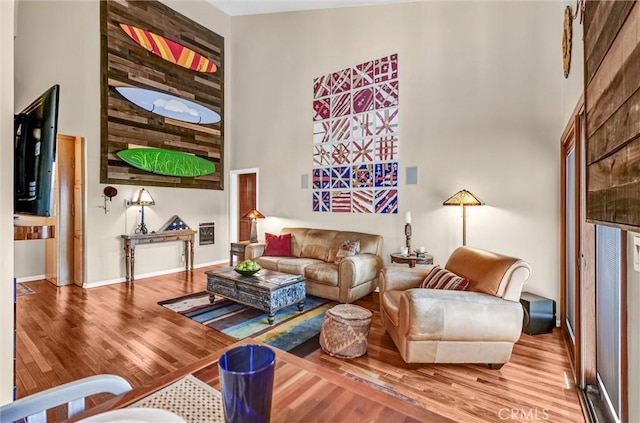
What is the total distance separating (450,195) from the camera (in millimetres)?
3883

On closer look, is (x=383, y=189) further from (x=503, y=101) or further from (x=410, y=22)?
(x=410, y=22)

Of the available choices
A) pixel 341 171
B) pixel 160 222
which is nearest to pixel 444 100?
pixel 341 171

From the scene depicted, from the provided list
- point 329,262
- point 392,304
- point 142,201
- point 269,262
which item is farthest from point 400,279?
point 142,201

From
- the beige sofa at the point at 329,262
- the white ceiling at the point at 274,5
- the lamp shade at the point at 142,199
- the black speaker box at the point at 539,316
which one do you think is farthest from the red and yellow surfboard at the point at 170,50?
the black speaker box at the point at 539,316

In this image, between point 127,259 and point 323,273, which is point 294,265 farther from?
point 127,259

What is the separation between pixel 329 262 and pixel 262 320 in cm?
145

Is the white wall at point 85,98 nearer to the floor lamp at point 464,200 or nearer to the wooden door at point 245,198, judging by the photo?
the wooden door at point 245,198

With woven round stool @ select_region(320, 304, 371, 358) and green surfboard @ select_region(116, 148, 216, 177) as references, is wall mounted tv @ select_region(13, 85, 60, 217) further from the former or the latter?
green surfboard @ select_region(116, 148, 216, 177)

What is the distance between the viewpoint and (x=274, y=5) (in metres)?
5.36

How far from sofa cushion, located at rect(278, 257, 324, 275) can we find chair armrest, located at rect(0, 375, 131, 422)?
3.40 meters

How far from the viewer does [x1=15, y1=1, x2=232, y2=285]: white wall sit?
4047 mm

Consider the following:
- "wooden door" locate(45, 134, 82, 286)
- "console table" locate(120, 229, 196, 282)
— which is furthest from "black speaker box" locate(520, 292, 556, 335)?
"wooden door" locate(45, 134, 82, 286)

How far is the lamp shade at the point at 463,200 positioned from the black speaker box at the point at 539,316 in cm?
115

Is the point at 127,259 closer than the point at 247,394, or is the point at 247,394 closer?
the point at 247,394
